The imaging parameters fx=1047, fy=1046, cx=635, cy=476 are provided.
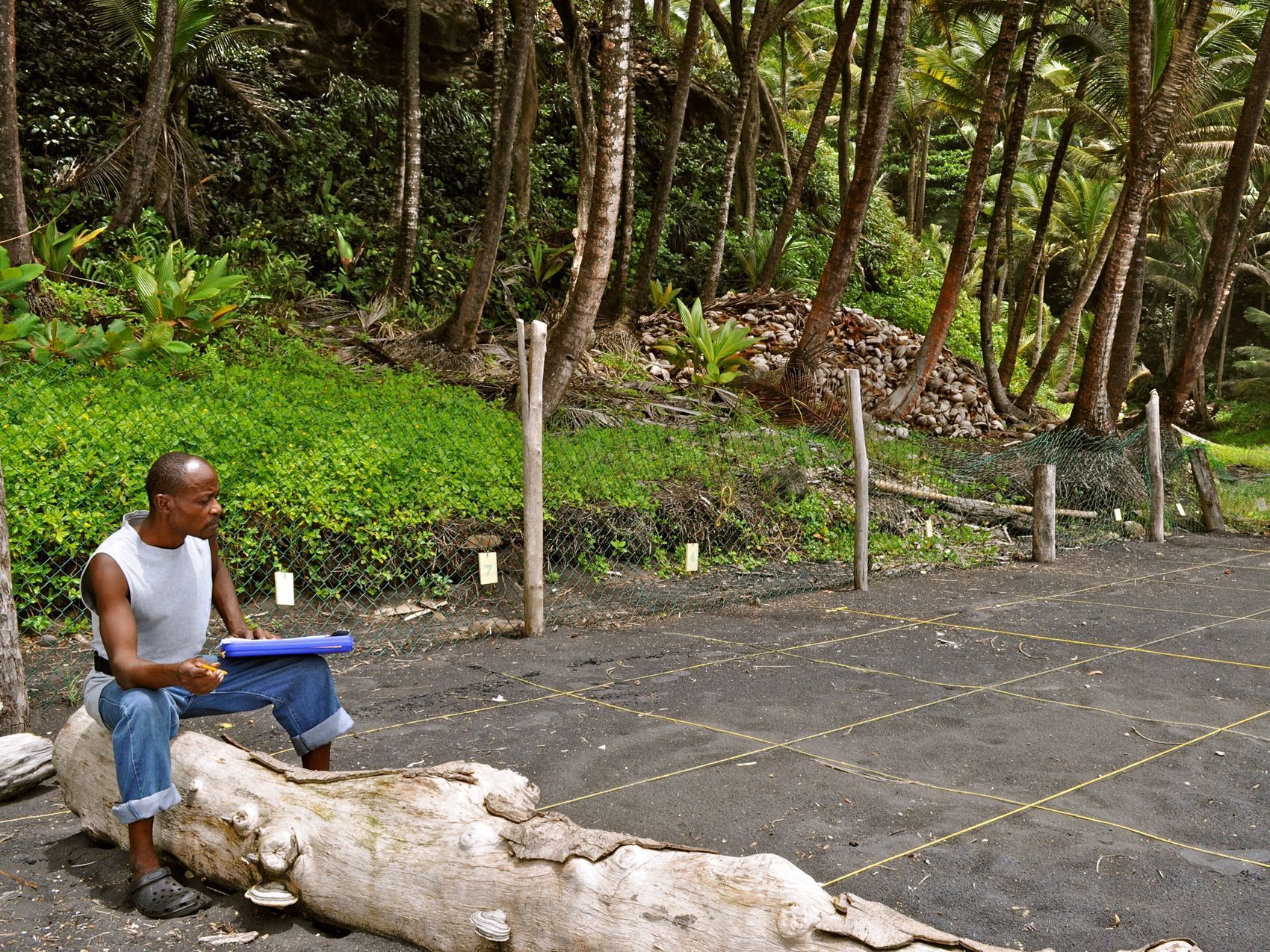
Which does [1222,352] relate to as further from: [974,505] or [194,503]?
[194,503]

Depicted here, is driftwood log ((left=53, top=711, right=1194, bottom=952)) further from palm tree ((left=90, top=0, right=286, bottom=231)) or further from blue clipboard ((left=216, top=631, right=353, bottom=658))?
palm tree ((left=90, top=0, right=286, bottom=231))

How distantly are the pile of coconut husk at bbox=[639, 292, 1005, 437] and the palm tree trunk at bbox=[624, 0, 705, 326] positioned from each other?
1.20 feet

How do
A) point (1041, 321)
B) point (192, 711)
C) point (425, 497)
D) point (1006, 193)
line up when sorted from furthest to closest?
point (1041, 321) → point (1006, 193) → point (425, 497) → point (192, 711)

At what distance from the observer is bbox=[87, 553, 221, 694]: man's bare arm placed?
2928mm

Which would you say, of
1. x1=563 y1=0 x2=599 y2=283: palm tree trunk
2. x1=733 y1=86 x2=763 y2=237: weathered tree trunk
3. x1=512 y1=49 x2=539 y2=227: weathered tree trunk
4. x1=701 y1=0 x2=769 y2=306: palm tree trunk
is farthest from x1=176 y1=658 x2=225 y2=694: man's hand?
x1=733 y1=86 x2=763 y2=237: weathered tree trunk

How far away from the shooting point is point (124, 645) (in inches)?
118

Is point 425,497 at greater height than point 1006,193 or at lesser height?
lesser

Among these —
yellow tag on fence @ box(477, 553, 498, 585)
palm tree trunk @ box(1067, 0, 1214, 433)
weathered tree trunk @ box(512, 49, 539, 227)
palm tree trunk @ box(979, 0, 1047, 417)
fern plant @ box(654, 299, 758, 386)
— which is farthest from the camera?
palm tree trunk @ box(979, 0, 1047, 417)

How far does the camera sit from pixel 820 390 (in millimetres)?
13945

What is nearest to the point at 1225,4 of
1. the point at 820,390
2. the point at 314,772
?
the point at 820,390

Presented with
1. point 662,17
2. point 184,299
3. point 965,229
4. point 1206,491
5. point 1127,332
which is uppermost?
point 662,17

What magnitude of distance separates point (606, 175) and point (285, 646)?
7107 mm

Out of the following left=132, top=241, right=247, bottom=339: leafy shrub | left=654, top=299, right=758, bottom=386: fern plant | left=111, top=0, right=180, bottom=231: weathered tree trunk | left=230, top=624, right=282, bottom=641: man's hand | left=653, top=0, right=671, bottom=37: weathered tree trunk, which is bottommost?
left=230, top=624, right=282, bottom=641: man's hand

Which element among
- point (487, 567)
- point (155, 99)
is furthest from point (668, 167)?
point (487, 567)
